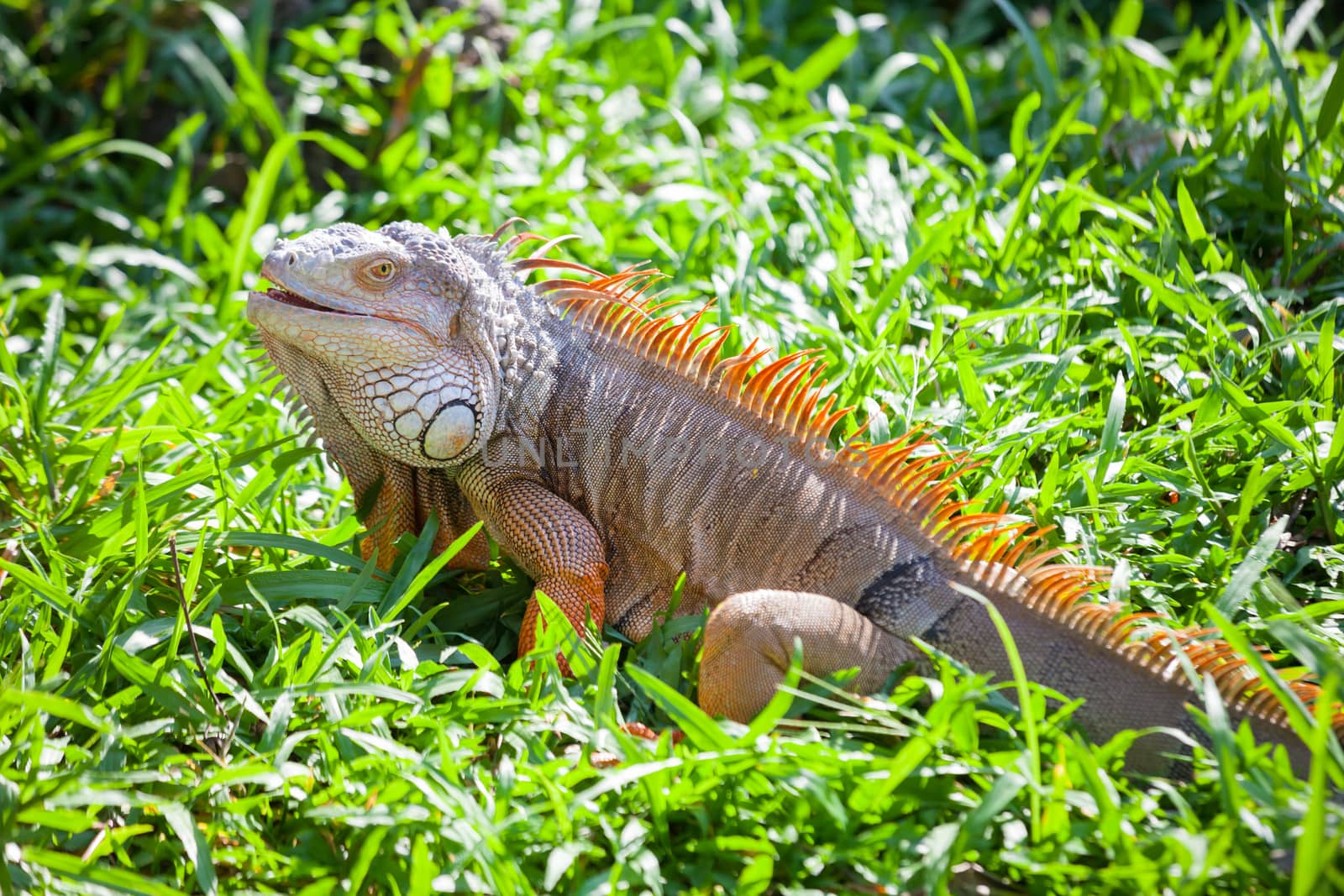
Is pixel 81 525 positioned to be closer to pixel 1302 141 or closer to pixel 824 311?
pixel 824 311

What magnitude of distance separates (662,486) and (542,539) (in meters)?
0.33

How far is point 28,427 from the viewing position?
3520 millimetres

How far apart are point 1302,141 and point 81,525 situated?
4170 mm

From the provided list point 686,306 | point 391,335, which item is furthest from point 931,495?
point 686,306

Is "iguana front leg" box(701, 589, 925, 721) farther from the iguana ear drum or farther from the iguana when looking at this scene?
the iguana ear drum

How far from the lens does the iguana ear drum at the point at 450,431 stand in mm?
2842

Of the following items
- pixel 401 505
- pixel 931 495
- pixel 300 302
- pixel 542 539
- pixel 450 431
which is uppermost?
pixel 931 495

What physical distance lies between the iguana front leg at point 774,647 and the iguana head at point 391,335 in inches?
33.4

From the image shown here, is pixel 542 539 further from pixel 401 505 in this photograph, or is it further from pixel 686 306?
pixel 686 306

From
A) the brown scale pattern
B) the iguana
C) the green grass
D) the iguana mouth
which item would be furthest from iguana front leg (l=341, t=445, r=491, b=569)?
the brown scale pattern

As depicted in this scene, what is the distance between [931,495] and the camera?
2.68 metres

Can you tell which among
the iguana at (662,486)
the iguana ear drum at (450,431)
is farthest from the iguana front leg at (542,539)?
the iguana ear drum at (450,431)

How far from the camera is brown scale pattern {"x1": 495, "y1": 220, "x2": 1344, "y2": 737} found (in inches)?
94.7

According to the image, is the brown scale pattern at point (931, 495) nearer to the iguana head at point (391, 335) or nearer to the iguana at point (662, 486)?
the iguana at point (662, 486)
